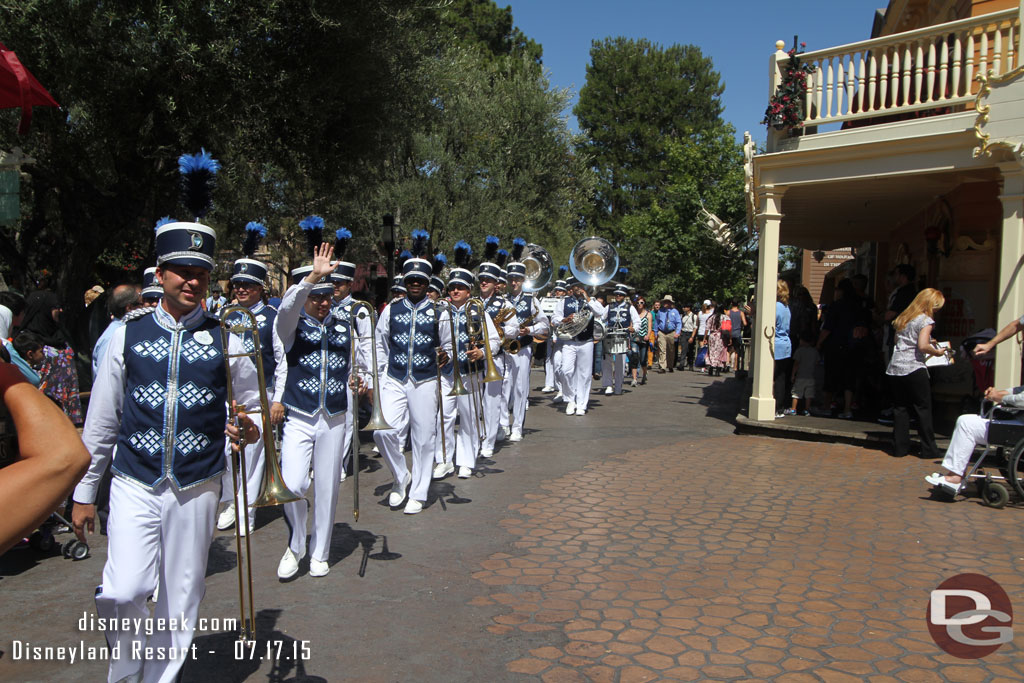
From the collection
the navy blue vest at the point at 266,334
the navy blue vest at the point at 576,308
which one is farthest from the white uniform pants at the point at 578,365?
the navy blue vest at the point at 266,334

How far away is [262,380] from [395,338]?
10.6 feet

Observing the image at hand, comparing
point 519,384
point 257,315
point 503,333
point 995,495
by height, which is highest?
point 257,315

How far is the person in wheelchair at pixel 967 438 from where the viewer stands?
24.1 ft

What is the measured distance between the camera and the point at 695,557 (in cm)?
589

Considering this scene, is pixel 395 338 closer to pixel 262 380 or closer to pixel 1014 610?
pixel 262 380

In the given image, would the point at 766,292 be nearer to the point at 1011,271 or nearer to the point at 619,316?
the point at 1011,271

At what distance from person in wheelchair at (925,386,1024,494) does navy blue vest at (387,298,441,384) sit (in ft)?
15.5

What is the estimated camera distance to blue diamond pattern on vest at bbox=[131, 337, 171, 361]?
369 cm

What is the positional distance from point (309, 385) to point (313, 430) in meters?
0.31

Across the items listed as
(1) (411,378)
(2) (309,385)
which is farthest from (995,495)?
(2) (309,385)

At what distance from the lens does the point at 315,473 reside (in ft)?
18.4

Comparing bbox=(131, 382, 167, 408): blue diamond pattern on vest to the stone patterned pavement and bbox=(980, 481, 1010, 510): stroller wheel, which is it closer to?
the stone patterned pavement

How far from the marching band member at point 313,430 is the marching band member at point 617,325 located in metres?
10.8

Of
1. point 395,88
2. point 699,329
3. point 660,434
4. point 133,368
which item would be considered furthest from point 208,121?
point 699,329
